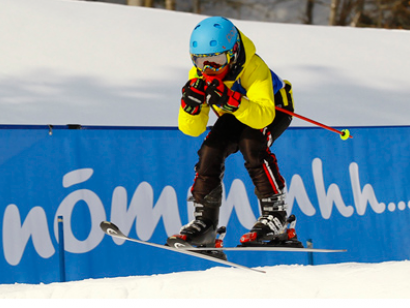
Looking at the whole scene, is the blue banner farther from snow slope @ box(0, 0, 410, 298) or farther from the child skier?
the child skier

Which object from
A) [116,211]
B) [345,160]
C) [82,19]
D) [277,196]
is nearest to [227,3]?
[82,19]

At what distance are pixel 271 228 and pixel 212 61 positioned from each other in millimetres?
1281

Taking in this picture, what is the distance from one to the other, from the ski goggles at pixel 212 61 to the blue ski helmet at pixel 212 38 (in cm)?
3

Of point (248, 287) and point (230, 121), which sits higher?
point (230, 121)

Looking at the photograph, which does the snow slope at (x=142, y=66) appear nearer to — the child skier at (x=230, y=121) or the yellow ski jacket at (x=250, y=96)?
the yellow ski jacket at (x=250, y=96)

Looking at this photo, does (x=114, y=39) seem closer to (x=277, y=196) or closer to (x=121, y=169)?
(x=121, y=169)

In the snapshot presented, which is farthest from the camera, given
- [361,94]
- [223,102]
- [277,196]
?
[361,94]

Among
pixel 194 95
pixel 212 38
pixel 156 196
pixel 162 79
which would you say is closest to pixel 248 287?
pixel 194 95

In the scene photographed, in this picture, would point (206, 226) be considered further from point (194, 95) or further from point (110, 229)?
point (194, 95)

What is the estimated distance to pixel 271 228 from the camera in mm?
4547

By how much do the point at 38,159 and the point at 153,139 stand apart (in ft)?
4.14

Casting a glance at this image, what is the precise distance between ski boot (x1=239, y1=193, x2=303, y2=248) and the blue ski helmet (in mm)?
1178

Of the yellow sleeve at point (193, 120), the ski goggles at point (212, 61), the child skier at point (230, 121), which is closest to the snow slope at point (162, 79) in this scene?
the child skier at point (230, 121)

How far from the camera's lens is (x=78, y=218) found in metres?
6.29
